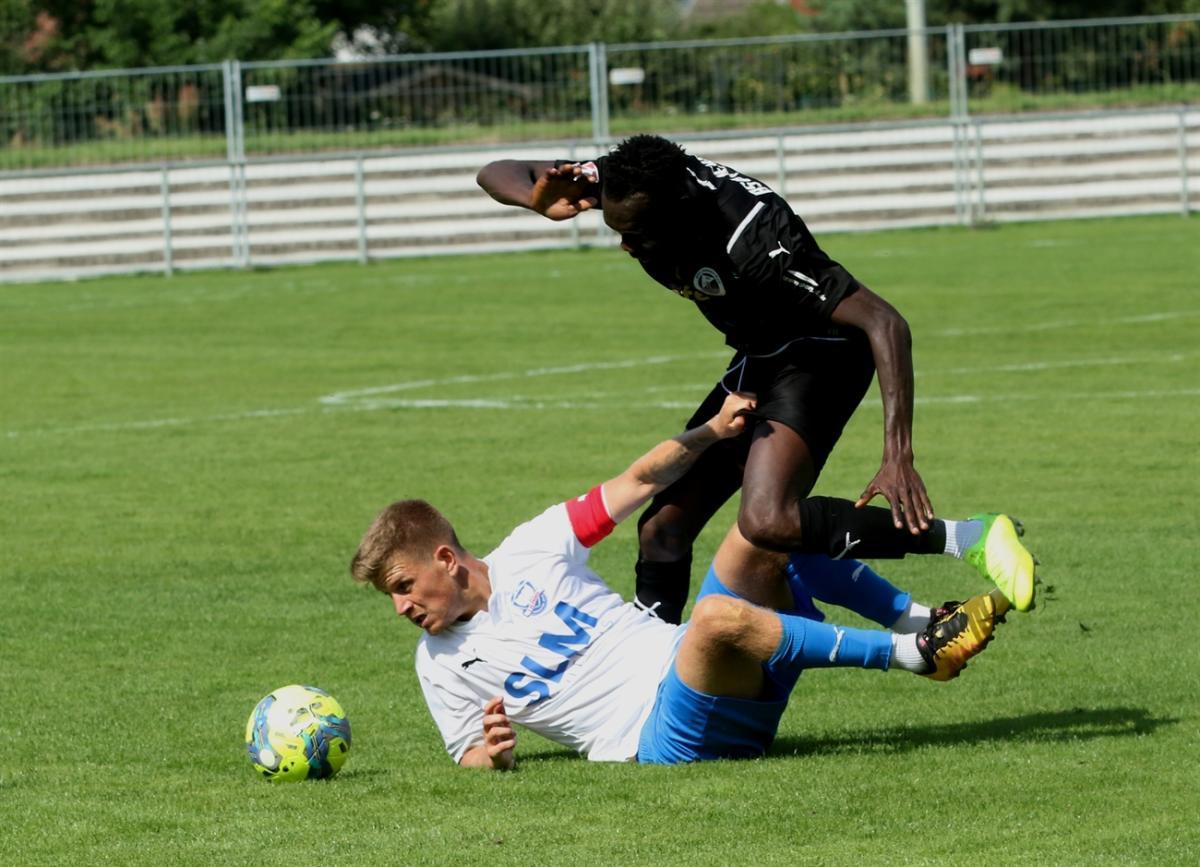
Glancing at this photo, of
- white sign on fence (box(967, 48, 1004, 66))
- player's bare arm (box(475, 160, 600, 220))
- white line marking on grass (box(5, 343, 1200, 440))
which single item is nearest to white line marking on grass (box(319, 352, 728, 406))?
white line marking on grass (box(5, 343, 1200, 440))

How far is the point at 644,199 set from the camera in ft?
23.5

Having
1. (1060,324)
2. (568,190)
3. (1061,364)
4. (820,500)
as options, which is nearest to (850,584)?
(820,500)

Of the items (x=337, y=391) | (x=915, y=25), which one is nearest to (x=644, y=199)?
(x=337, y=391)

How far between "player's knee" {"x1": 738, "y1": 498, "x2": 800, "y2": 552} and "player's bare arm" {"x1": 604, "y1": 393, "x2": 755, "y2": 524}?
11.8 inches

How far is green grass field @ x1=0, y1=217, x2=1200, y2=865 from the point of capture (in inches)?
239

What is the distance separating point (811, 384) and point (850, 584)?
2.49 ft

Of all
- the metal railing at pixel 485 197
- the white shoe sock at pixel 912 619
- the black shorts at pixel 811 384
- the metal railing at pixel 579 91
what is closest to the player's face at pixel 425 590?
the black shorts at pixel 811 384

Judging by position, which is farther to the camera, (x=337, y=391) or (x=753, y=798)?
(x=337, y=391)

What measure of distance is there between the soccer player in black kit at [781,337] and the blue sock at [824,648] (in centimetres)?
47

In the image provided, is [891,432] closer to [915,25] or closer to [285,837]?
[285,837]

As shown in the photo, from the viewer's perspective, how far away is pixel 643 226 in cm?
725

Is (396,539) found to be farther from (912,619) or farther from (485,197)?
(485,197)

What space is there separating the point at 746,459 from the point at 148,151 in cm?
2837

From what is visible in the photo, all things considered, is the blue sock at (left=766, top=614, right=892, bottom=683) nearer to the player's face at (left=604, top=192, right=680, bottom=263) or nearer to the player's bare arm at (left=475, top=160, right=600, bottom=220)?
the player's face at (left=604, top=192, right=680, bottom=263)
